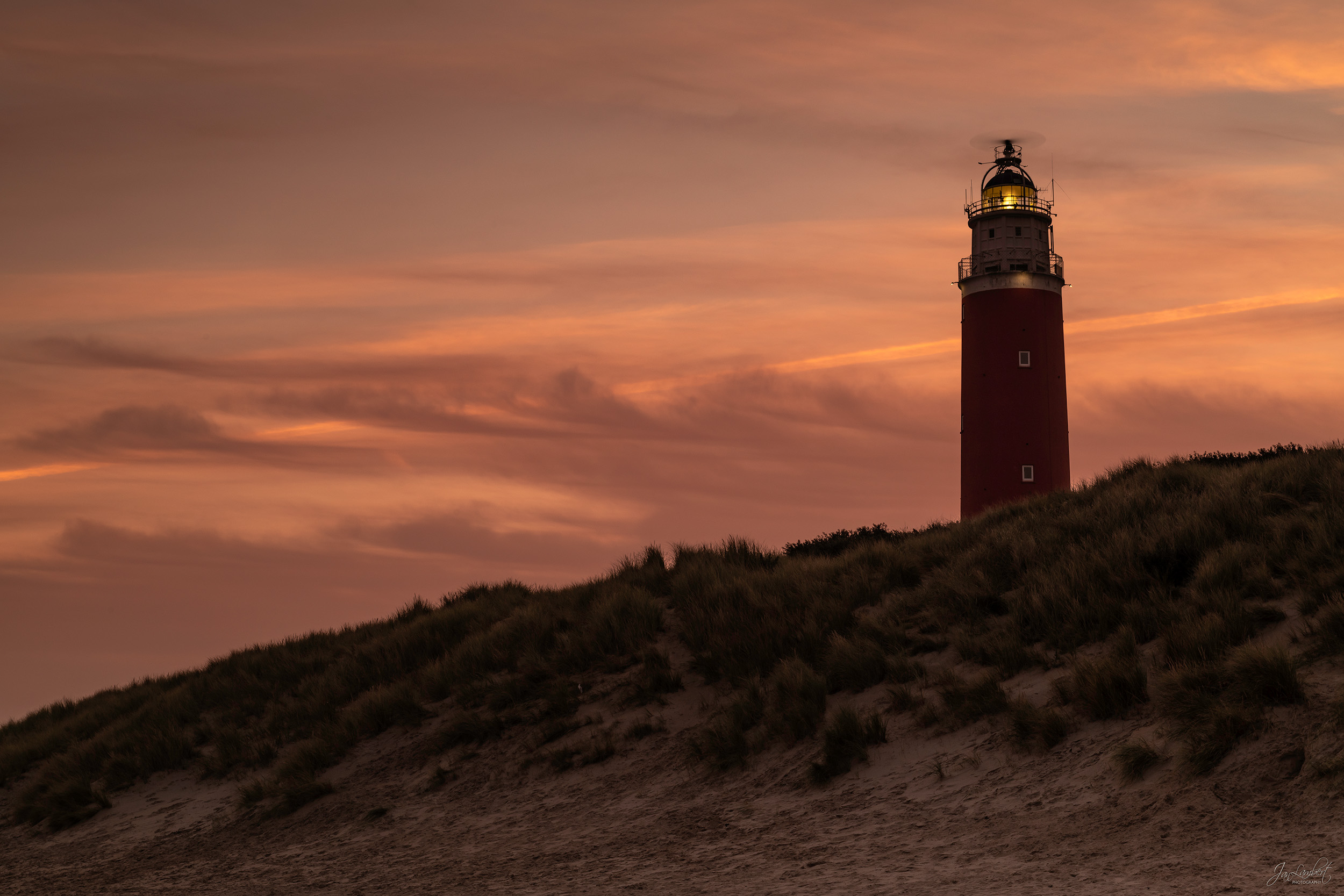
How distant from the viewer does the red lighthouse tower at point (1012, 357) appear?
38.9 meters

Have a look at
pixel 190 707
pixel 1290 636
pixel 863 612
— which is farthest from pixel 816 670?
pixel 190 707

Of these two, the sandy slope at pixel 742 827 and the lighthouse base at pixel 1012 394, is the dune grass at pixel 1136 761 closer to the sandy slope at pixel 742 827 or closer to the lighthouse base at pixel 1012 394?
the sandy slope at pixel 742 827

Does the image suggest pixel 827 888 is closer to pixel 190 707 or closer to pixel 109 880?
pixel 109 880

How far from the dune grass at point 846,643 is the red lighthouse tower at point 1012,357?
21.2 metres

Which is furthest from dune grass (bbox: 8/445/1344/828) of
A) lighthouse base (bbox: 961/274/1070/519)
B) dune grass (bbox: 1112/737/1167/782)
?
lighthouse base (bbox: 961/274/1070/519)

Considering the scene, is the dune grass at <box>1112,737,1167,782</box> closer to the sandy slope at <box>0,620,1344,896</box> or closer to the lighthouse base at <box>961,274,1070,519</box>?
the sandy slope at <box>0,620,1344,896</box>

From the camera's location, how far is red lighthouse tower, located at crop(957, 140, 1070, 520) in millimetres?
38906

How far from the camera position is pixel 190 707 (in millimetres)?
18969

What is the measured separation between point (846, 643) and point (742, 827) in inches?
123

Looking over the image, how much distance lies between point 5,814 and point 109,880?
6458 mm

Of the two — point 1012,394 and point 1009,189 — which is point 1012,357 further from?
point 1009,189

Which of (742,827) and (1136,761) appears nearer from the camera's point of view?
(1136,761)

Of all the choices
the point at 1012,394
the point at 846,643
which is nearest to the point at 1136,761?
the point at 846,643

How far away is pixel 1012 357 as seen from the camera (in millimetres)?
39438
